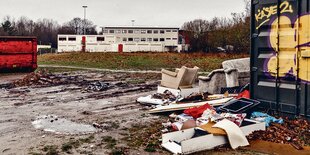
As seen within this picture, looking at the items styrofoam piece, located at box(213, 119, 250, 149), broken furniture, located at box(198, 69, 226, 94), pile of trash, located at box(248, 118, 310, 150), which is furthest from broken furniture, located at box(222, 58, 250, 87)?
styrofoam piece, located at box(213, 119, 250, 149)

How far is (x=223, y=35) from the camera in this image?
4034 centimetres

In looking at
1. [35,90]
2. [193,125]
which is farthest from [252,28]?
[35,90]

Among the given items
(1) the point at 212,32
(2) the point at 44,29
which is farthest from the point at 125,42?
(2) the point at 44,29

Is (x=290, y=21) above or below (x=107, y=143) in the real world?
above

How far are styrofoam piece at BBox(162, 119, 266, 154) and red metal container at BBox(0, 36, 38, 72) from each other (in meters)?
16.5

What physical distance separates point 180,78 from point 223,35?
3032cm

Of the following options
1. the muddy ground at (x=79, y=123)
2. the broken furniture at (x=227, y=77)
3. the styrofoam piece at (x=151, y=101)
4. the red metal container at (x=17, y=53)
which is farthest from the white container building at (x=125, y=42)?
the styrofoam piece at (x=151, y=101)

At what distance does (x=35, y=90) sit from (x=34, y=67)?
832 cm

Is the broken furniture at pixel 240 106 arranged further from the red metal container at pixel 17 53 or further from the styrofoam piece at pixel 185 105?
the red metal container at pixel 17 53

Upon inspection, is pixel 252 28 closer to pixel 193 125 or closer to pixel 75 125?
pixel 193 125

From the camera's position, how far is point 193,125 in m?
6.51

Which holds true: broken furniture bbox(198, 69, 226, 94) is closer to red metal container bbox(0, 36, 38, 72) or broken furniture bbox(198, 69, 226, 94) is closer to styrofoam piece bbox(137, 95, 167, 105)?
styrofoam piece bbox(137, 95, 167, 105)

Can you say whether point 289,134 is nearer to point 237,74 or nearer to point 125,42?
point 237,74

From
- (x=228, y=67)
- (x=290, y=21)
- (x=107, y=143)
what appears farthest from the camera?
(x=228, y=67)
